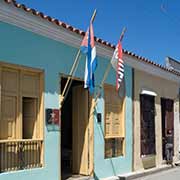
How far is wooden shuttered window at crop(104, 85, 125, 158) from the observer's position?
11.8 m

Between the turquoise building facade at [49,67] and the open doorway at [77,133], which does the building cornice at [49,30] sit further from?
the open doorway at [77,133]

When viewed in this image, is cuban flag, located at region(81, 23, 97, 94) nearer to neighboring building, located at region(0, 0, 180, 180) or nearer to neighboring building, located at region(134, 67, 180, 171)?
neighboring building, located at region(0, 0, 180, 180)

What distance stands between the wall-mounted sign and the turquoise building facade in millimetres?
97

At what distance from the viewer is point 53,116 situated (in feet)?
30.4

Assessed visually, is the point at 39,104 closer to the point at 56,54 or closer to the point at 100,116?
the point at 56,54

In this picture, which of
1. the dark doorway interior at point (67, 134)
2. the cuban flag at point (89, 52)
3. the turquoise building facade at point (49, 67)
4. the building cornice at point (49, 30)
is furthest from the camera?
the dark doorway interior at point (67, 134)

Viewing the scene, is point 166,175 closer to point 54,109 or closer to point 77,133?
point 77,133

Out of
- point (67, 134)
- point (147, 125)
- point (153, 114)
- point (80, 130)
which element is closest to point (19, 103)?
point (80, 130)

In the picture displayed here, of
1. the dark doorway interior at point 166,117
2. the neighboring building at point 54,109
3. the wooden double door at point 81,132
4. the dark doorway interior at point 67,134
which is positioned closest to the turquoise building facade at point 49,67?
the neighboring building at point 54,109

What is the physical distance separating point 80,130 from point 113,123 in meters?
1.39

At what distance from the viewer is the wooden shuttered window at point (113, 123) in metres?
11.8

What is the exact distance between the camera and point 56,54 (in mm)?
9586

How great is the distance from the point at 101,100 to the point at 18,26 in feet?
12.8

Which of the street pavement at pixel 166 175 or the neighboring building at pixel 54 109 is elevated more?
the neighboring building at pixel 54 109
